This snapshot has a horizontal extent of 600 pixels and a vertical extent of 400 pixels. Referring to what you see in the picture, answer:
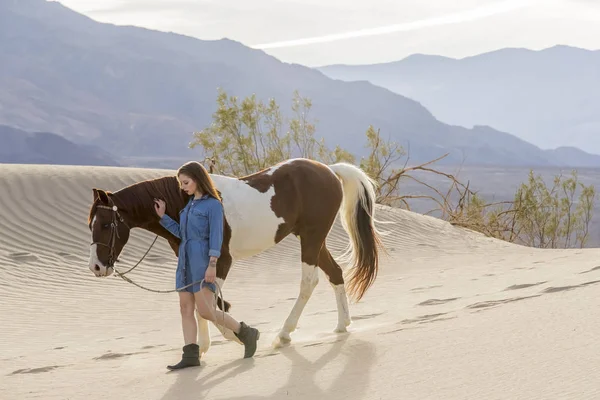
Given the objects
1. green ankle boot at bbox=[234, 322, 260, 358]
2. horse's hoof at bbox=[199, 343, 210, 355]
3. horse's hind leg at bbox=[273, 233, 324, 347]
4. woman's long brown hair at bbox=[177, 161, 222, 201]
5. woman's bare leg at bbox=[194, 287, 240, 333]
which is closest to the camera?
woman's long brown hair at bbox=[177, 161, 222, 201]

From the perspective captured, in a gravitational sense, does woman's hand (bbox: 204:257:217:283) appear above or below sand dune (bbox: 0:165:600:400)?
above

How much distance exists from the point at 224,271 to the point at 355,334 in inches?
49.6

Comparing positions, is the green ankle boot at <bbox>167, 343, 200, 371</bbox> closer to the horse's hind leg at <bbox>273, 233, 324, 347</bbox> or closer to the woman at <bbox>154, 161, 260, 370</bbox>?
the woman at <bbox>154, 161, 260, 370</bbox>

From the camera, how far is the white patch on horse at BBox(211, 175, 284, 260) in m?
5.89

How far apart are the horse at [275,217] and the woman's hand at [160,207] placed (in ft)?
0.25

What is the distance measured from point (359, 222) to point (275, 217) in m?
1.09

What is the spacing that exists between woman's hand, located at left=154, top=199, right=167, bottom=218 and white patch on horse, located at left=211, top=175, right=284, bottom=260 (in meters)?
0.47

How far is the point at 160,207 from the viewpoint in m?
5.59

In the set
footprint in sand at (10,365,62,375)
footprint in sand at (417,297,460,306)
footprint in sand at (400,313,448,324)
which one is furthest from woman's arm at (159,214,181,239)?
footprint in sand at (417,297,460,306)

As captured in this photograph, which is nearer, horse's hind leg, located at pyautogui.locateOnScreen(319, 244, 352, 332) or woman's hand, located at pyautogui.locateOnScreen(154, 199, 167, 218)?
woman's hand, located at pyautogui.locateOnScreen(154, 199, 167, 218)

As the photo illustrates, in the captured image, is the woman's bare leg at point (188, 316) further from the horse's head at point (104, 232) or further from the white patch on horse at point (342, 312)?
the white patch on horse at point (342, 312)

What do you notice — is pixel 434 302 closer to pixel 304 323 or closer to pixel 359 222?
pixel 304 323

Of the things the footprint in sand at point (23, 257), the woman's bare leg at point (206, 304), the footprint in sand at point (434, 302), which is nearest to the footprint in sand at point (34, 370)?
the woman's bare leg at point (206, 304)

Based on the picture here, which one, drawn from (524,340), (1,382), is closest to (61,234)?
(1,382)
